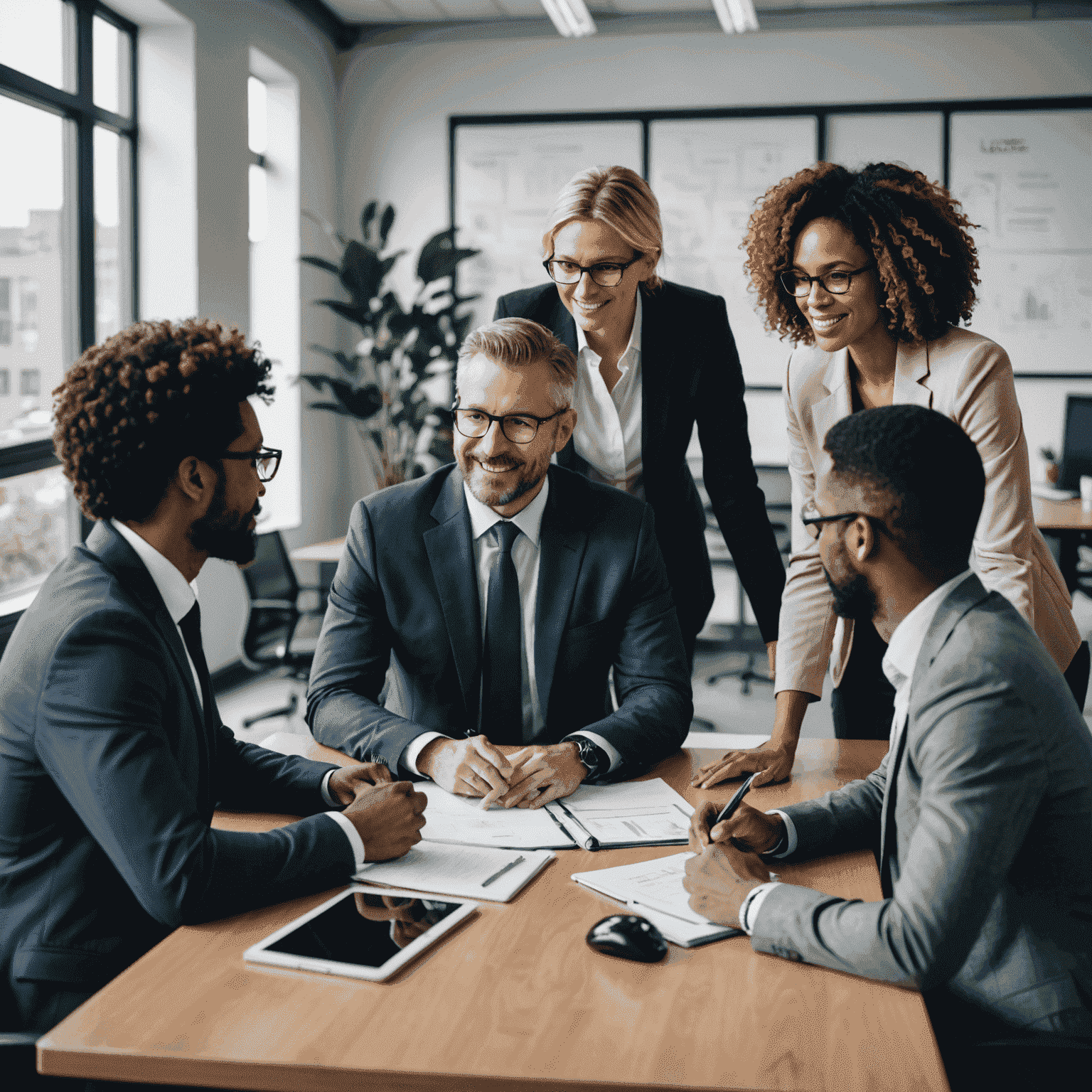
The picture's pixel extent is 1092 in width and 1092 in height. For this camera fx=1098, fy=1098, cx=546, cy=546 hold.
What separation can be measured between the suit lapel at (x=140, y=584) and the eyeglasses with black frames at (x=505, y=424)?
0.72m

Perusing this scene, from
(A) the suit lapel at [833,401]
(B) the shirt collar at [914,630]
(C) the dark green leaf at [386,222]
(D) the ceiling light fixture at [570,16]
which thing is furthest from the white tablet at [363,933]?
(C) the dark green leaf at [386,222]

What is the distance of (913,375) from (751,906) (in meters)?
1.05

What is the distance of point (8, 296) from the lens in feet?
12.8

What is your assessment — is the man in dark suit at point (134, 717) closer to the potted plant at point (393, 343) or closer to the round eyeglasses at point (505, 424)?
the round eyeglasses at point (505, 424)

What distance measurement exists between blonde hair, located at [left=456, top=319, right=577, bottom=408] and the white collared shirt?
0.28 m

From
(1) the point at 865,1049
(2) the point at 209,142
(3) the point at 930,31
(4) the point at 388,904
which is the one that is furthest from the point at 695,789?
(3) the point at 930,31

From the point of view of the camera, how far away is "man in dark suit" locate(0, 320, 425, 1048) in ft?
3.79

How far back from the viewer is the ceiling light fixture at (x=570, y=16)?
4875 mm

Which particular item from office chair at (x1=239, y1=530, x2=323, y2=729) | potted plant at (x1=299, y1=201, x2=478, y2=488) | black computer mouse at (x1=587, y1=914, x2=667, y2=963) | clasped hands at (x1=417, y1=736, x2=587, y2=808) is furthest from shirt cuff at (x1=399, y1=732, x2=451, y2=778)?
potted plant at (x1=299, y1=201, x2=478, y2=488)

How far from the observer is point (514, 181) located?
20.5 feet

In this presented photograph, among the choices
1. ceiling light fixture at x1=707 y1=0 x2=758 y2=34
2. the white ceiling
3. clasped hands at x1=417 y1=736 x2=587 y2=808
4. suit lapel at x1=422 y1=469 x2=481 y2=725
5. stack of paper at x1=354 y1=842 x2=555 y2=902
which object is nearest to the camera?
stack of paper at x1=354 y1=842 x2=555 y2=902

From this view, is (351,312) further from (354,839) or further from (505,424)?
(354,839)

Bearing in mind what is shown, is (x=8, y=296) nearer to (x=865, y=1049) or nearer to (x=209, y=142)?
(x=209, y=142)

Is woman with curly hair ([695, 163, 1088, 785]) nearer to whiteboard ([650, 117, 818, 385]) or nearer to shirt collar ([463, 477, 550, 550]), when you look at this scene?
shirt collar ([463, 477, 550, 550])
